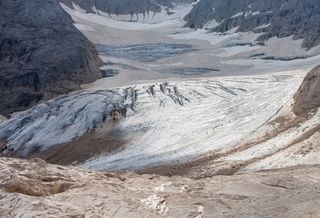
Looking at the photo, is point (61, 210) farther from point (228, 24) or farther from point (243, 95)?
point (228, 24)

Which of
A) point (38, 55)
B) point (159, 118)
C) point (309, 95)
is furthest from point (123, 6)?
point (309, 95)

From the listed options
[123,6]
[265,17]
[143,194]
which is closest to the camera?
[143,194]

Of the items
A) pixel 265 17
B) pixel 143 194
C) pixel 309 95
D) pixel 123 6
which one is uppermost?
pixel 143 194

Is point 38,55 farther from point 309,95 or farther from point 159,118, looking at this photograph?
point 309,95

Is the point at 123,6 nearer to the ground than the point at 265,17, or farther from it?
nearer to the ground

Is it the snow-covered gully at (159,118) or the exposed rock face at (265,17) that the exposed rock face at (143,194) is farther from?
the exposed rock face at (265,17)

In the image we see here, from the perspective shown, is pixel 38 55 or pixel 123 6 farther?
pixel 123 6
